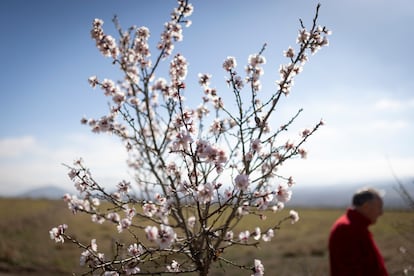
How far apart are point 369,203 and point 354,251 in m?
0.56

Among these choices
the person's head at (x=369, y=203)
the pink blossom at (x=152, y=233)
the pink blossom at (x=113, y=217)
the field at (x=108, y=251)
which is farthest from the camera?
the field at (x=108, y=251)

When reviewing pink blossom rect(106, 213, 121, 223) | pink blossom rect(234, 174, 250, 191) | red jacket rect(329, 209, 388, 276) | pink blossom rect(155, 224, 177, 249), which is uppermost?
pink blossom rect(234, 174, 250, 191)

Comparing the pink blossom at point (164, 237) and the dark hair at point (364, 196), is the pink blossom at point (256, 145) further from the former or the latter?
the dark hair at point (364, 196)

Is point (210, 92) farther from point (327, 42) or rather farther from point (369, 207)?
point (369, 207)

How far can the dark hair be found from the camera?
3954 mm

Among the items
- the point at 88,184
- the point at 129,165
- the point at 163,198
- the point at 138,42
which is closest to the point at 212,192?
the point at 163,198

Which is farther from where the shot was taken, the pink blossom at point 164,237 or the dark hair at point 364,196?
the dark hair at point 364,196

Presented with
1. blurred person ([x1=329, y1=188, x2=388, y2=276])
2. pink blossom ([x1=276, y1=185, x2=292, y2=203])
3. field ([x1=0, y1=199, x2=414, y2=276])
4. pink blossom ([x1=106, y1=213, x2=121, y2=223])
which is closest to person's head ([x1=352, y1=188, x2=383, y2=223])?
blurred person ([x1=329, y1=188, x2=388, y2=276])

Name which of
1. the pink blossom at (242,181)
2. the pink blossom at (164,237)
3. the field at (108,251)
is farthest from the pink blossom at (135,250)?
the field at (108,251)

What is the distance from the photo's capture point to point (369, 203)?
3920 millimetres

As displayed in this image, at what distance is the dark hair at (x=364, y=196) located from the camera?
3.95 m

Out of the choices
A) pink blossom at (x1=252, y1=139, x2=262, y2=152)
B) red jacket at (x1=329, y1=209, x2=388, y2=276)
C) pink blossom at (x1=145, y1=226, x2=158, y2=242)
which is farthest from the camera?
red jacket at (x1=329, y1=209, x2=388, y2=276)

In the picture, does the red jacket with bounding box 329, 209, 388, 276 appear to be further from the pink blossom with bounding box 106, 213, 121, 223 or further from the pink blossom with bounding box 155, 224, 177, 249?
the pink blossom with bounding box 106, 213, 121, 223

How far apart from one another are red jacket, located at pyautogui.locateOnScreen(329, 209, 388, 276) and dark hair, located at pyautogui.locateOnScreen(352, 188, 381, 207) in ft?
0.40
